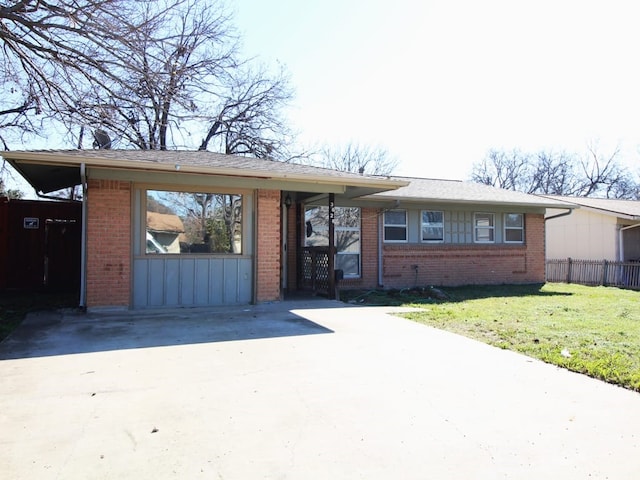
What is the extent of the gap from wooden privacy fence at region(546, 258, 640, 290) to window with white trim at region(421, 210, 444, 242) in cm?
682

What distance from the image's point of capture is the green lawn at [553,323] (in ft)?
17.6

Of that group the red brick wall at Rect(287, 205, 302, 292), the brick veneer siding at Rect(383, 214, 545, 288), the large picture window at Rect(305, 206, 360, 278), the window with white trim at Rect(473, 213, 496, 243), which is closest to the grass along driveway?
the brick veneer siding at Rect(383, 214, 545, 288)

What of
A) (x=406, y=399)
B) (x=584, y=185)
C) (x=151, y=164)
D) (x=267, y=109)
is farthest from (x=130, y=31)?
(x=584, y=185)

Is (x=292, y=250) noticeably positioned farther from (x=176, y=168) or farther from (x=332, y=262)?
(x=176, y=168)

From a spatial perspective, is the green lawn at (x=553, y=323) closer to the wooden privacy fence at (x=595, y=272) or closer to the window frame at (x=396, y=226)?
the window frame at (x=396, y=226)

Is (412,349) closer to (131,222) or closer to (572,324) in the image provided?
(572,324)

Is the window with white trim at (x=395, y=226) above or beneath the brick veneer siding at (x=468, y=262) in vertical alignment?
above

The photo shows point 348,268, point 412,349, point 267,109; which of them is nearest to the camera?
point 412,349

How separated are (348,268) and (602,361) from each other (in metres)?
8.15

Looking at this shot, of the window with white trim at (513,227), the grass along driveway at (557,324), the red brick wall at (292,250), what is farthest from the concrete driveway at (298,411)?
the window with white trim at (513,227)

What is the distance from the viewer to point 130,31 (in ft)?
28.6

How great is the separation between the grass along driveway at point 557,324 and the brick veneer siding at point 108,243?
5175 mm

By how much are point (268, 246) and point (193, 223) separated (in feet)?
5.00

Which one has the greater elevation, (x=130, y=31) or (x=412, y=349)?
(x=130, y=31)
